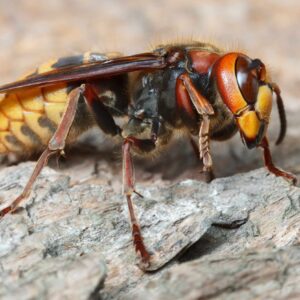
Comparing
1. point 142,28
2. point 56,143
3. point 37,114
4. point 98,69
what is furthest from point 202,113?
point 142,28

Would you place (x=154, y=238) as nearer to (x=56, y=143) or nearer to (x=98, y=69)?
(x=56, y=143)

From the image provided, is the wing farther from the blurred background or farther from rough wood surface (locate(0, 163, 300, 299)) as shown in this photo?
the blurred background

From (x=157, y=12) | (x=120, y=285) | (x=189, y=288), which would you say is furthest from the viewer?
(x=157, y=12)

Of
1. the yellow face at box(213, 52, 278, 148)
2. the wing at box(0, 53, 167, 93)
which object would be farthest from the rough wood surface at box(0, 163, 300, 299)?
the wing at box(0, 53, 167, 93)

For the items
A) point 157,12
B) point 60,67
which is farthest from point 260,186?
point 157,12

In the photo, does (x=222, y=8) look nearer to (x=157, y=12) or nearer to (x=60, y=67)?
(x=157, y=12)

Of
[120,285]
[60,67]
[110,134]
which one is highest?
[60,67]
